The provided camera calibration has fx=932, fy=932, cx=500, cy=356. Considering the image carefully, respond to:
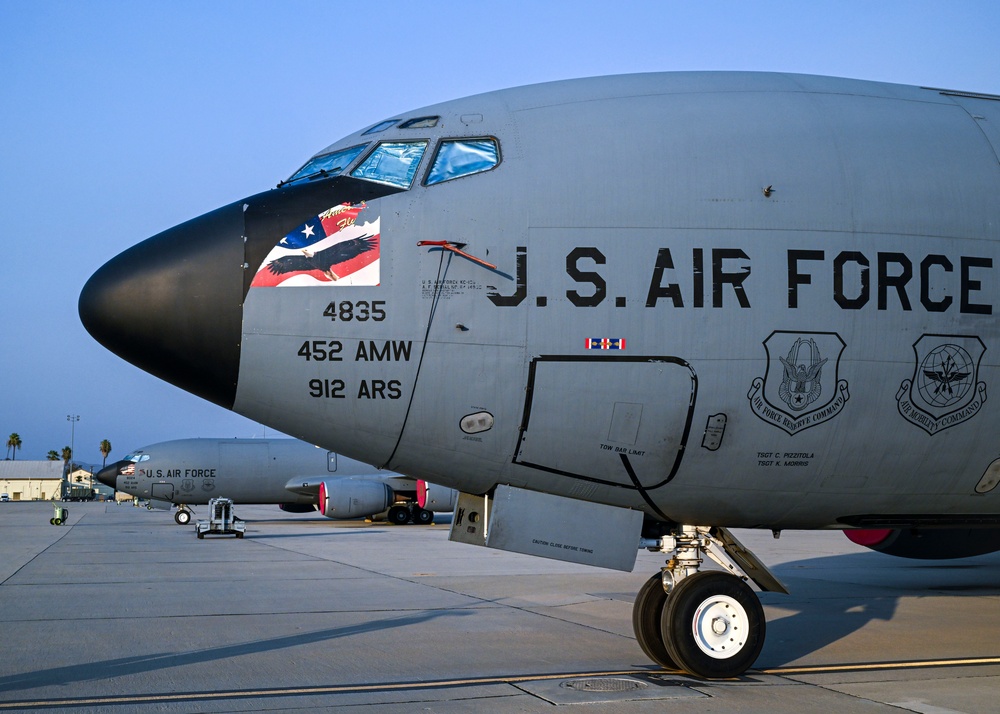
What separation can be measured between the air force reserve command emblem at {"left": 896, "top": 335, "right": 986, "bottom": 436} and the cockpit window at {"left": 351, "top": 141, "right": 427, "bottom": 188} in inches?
158

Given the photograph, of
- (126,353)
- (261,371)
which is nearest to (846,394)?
(261,371)

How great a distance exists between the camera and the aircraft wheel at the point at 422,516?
38.2 meters

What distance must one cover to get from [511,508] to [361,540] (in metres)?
21.0

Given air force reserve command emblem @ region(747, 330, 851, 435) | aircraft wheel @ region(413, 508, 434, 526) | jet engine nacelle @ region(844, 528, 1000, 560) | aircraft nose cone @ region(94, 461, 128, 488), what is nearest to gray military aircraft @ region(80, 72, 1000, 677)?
air force reserve command emblem @ region(747, 330, 851, 435)

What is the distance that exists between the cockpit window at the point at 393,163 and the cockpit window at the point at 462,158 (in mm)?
153

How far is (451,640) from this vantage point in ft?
31.0

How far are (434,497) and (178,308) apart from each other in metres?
28.5

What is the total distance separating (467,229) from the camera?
678 cm

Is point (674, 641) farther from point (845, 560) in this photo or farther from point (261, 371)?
point (845, 560)

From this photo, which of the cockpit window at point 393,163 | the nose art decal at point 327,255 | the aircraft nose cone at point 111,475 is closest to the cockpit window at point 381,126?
the cockpit window at point 393,163

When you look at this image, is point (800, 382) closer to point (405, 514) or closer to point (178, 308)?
point (178, 308)

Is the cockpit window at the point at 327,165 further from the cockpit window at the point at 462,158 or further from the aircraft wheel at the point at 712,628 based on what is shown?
the aircraft wheel at the point at 712,628

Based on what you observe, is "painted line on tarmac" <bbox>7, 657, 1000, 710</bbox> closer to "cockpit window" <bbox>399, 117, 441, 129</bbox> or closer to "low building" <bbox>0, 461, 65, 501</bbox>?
"cockpit window" <bbox>399, 117, 441, 129</bbox>

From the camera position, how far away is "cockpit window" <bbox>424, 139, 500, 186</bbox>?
699cm
